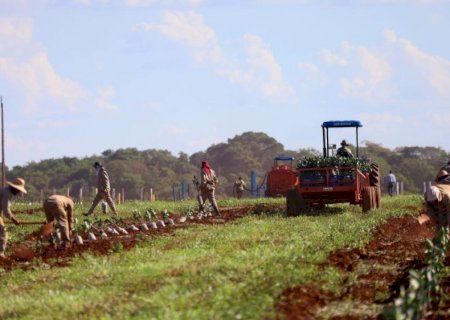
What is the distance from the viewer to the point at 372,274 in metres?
15.6

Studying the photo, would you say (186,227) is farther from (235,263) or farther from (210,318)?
(210,318)

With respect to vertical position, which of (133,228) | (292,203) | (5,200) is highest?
(5,200)

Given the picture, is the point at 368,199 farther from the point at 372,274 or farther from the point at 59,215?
the point at 372,274

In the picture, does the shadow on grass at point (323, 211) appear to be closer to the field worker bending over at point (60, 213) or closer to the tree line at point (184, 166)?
the field worker bending over at point (60, 213)

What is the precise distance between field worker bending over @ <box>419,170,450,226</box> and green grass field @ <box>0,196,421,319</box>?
1.61 meters

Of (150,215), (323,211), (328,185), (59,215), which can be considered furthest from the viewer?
(323,211)

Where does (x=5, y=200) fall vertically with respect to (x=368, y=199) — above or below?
above

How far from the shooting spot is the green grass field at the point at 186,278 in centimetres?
1187

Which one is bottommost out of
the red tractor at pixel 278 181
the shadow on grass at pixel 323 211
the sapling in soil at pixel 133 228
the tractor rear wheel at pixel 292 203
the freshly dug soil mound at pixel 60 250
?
the freshly dug soil mound at pixel 60 250

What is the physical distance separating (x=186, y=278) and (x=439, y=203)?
6164mm

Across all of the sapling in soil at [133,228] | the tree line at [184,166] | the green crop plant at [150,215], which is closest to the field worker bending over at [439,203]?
the sapling in soil at [133,228]

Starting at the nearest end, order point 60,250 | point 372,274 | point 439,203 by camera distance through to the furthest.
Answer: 1. point 372,274
2. point 439,203
3. point 60,250

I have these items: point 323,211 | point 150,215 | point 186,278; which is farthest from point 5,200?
point 323,211

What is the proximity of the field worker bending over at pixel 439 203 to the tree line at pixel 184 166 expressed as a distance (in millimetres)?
74301
